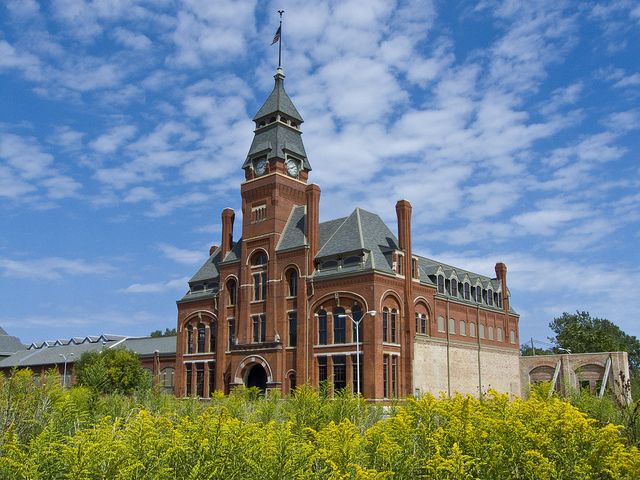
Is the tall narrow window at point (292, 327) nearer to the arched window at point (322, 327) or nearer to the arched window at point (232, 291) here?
the arched window at point (322, 327)

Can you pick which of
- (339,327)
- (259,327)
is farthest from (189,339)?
(339,327)

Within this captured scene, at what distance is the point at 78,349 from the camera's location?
8894 cm

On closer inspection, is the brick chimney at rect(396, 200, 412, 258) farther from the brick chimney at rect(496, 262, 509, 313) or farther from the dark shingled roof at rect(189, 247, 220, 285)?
the brick chimney at rect(496, 262, 509, 313)

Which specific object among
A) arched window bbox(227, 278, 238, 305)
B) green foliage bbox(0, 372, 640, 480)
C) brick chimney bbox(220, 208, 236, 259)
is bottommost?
green foliage bbox(0, 372, 640, 480)

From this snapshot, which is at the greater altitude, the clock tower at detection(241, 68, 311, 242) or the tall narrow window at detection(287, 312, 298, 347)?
the clock tower at detection(241, 68, 311, 242)

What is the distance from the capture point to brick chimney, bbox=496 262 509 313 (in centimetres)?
6869

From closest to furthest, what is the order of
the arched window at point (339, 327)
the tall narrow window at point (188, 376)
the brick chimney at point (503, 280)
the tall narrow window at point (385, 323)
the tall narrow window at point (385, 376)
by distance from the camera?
the tall narrow window at point (385, 376)
the tall narrow window at point (385, 323)
the arched window at point (339, 327)
the tall narrow window at point (188, 376)
the brick chimney at point (503, 280)

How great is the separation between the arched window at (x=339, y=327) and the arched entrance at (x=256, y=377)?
8714 mm

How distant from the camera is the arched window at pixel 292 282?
51062mm

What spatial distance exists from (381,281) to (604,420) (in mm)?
24880

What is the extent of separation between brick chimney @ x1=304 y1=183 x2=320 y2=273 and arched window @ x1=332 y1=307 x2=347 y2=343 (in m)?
4.27

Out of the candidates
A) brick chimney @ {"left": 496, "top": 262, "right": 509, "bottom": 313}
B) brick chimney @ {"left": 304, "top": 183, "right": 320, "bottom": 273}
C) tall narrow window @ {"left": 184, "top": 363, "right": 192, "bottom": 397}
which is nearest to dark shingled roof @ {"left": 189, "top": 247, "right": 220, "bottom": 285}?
tall narrow window @ {"left": 184, "top": 363, "right": 192, "bottom": 397}

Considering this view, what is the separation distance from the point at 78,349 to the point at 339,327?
5552 cm

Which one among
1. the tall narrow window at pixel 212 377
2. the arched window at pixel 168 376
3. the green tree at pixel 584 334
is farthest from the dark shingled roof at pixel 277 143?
the green tree at pixel 584 334
